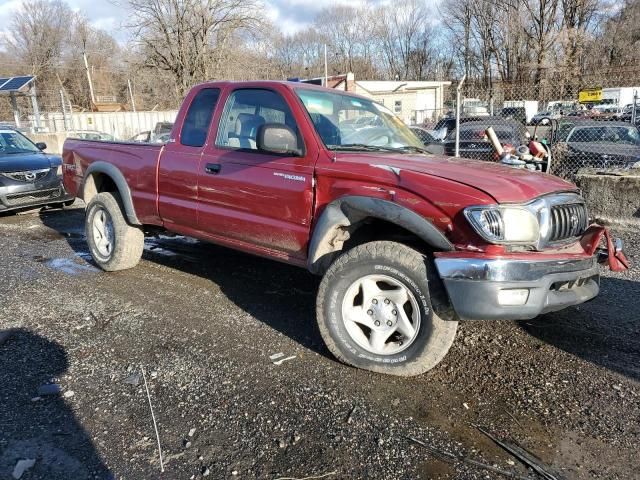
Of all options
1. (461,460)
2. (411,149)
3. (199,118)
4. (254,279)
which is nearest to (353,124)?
(411,149)

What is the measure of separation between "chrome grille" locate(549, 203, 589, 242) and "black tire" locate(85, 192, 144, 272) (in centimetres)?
413

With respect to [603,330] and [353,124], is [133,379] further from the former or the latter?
[603,330]

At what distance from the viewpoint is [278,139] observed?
3531 mm

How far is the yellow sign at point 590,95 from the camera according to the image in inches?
546

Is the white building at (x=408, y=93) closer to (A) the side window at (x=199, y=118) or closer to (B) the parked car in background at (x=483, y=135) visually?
(B) the parked car in background at (x=483, y=135)

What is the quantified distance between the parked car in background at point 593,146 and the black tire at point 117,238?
21.6ft

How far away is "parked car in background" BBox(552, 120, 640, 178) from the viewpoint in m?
8.73

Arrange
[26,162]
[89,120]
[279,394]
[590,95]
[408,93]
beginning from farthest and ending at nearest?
1. [408,93]
2. [89,120]
3. [590,95]
4. [26,162]
5. [279,394]

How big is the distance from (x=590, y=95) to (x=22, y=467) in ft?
53.8

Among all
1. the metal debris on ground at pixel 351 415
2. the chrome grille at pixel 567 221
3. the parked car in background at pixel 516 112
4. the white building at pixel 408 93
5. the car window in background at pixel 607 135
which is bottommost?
the metal debris on ground at pixel 351 415

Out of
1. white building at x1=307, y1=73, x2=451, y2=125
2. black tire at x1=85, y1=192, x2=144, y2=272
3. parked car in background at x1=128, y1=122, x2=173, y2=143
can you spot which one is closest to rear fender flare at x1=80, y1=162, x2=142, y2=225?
black tire at x1=85, y1=192, x2=144, y2=272

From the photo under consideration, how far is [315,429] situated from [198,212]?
238 cm

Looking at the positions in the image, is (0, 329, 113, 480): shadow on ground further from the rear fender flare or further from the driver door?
the rear fender flare

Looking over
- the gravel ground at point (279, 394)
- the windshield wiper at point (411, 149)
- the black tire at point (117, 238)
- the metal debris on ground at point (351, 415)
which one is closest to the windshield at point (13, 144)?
the black tire at point (117, 238)
